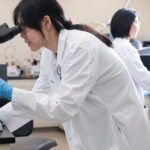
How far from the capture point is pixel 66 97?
3.13 ft

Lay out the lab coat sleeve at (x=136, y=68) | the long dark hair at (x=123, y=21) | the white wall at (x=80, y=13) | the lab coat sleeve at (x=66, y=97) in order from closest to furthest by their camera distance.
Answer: the lab coat sleeve at (x=66, y=97) → the lab coat sleeve at (x=136, y=68) → the long dark hair at (x=123, y=21) → the white wall at (x=80, y=13)

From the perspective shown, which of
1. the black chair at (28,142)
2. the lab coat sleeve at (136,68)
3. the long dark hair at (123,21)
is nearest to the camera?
the black chair at (28,142)

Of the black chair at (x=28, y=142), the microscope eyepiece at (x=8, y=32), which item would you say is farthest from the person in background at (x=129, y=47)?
the microscope eyepiece at (x=8, y=32)

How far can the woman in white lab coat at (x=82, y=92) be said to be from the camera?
3.17 ft

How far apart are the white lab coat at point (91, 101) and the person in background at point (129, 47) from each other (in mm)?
896

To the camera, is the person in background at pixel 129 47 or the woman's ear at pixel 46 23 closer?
the woman's ear at pixel 46 23

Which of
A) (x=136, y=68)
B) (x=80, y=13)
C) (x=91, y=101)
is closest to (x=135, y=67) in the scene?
(x=136, y=68)

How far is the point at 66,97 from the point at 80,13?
121 inches

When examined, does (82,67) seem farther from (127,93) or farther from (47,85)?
(47,85)

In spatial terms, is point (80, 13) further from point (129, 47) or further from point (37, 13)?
point (37, 13)

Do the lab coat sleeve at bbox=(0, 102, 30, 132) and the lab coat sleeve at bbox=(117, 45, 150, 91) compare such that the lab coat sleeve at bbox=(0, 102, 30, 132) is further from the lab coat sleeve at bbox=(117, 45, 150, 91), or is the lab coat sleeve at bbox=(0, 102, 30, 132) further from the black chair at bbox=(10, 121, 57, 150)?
the lab coat sleeve at bbox=(117, 45, 150, 91)

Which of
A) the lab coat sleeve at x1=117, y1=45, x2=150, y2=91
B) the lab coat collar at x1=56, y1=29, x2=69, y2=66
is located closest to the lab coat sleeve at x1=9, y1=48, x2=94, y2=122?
the lab coat collar at x1=56, y1=29, x2=69, y2=66

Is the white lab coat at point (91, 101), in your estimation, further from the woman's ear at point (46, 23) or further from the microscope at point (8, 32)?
the microscope at point (8, 32)

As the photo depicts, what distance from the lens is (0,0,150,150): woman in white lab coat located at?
967 millimetres
